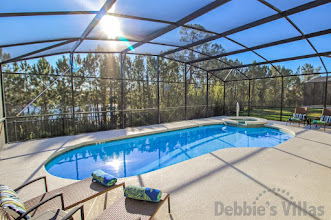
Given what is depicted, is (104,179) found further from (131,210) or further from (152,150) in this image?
(152,150)

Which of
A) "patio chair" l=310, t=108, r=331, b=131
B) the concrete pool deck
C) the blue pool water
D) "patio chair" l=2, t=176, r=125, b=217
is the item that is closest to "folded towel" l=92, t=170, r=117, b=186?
"patio chair" l=2, t=176, r=125, b=217

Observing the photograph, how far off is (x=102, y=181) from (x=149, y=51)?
676cm

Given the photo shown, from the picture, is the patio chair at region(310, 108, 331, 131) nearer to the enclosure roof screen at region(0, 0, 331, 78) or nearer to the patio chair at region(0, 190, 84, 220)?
the enclosure roof screen at region(0, 0, 331, 78)

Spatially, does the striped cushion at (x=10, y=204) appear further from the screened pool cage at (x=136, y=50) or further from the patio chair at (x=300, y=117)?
the patio chair at (x=300, y=117)

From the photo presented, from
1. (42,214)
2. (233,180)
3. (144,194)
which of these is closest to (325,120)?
(233,180)

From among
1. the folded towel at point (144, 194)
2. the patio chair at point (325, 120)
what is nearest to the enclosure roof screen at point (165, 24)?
the patio chair at point (325, 120)

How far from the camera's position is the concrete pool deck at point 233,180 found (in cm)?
261

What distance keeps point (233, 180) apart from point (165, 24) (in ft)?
14.0

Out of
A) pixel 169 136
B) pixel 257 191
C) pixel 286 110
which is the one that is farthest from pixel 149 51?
pixel 286 110

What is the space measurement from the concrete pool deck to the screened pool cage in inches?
119

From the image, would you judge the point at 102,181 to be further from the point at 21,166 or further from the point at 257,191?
the point at 21,166

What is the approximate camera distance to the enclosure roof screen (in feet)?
12.0

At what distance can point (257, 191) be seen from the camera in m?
3.04

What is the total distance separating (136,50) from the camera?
8125mm
